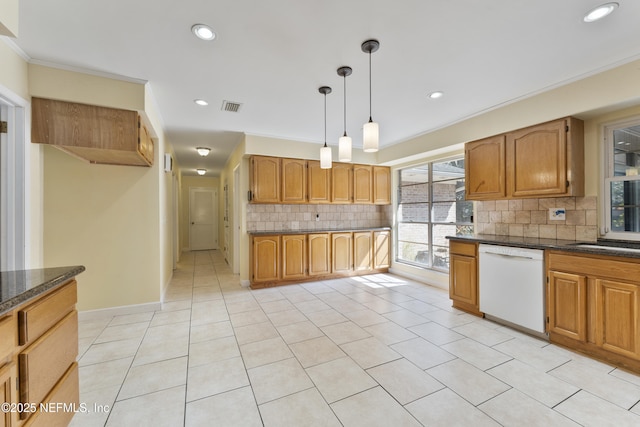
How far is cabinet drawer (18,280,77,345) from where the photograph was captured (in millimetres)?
1144

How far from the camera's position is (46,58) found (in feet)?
7.69

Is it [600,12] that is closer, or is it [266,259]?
[600,12]

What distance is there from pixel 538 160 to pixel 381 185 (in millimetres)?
2920

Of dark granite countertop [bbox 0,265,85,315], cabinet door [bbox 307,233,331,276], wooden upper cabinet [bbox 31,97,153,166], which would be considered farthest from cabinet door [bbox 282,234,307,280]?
dark granite countertop [bbox 0,265,85,315]

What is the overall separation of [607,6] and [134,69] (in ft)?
12.0

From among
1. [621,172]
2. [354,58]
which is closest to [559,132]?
[621,172]

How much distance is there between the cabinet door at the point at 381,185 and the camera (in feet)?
18.2

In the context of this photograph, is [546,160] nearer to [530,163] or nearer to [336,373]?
[530,163]

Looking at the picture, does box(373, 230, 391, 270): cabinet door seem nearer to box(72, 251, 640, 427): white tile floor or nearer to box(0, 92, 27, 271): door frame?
box(72, 251, 640, 427): white tile floor

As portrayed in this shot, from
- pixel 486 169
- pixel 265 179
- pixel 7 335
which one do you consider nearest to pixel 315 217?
pixel 265 179

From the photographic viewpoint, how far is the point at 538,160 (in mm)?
2898

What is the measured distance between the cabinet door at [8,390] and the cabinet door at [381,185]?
5120 millimetres

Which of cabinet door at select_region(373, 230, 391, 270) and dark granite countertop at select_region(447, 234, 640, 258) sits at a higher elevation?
dark granite countertop at select_region(447, 234, 640, 258)

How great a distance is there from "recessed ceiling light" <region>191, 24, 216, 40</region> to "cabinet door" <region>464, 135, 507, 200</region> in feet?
10.6
